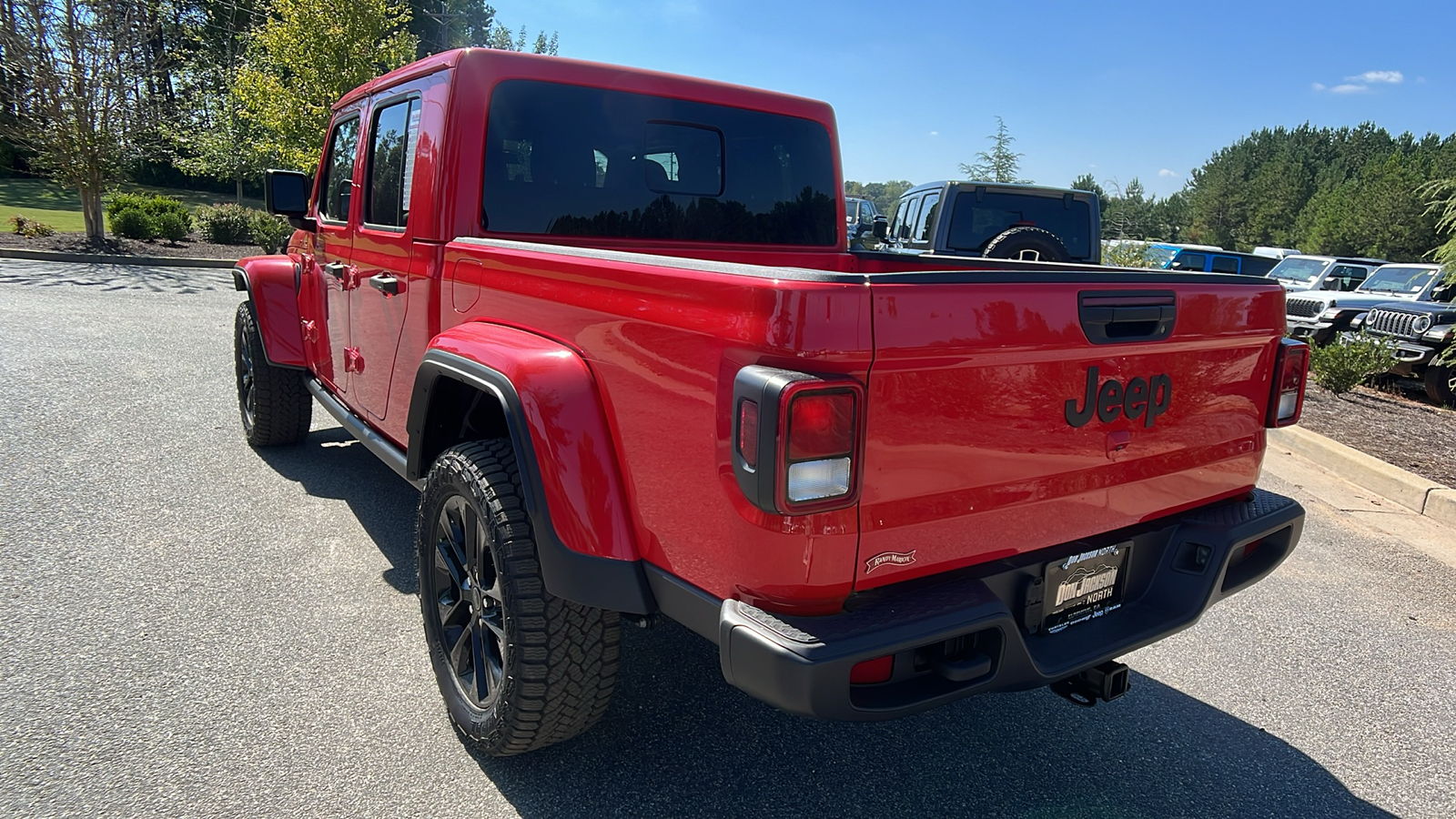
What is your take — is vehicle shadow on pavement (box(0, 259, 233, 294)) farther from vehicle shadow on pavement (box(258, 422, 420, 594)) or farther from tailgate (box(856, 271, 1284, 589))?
tailgate (box(856, 271, 1284, 589))

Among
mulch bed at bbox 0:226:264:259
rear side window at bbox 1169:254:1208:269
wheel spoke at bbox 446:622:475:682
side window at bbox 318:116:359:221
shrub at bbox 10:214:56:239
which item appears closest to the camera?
wheel spoke at bbox 446:622:475:682

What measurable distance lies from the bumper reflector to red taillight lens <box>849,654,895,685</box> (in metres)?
0.43

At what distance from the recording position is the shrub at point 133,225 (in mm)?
17328

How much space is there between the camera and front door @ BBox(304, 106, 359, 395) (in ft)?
13.5

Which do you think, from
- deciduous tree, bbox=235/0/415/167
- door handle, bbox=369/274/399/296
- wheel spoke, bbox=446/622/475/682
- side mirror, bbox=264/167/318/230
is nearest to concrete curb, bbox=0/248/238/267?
deciduous tree, bbox=235/0/415/167

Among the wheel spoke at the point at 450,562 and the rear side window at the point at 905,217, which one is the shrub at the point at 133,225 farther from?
the wheel spoke at the point at 450,562

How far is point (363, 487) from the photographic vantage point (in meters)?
5.03

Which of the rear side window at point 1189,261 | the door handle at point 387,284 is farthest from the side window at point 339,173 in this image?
the rear side window at point 1189,261

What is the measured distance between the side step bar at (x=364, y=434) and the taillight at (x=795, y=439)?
5.35 feet

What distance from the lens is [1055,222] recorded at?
9.47 m

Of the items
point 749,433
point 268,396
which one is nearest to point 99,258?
point 268,396

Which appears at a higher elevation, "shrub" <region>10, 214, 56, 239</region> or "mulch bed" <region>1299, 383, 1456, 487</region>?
"shrub" <region>10, 214, 56, 239</region>

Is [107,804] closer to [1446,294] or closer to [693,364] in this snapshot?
[693,364]

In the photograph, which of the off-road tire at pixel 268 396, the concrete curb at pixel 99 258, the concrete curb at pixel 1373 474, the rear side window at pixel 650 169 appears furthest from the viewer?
the concrete curb at pixel 99 258
